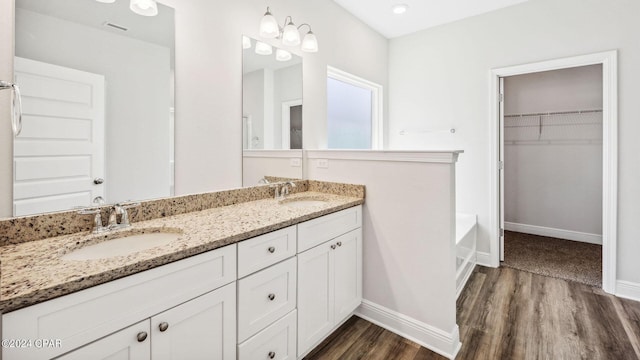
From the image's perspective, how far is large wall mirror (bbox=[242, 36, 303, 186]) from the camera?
2.06 meters

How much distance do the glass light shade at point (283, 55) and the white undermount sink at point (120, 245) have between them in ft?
4.99

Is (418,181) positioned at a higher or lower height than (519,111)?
lower

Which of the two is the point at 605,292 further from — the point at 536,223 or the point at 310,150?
the point at 310,150

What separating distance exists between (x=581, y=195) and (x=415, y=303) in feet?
11.0

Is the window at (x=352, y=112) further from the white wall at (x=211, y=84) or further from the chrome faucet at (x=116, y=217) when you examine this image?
the chrome faucet at (x=116, y=217)

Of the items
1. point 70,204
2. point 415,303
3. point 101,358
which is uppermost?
point 70,204

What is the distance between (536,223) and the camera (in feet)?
13.5

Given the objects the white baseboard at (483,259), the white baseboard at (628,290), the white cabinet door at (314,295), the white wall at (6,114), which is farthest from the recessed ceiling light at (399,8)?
the white baseboard at (628,290)

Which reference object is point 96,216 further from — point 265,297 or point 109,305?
point 265,297

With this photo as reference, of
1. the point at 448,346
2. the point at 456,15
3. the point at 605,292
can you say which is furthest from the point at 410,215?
the point at 456,15

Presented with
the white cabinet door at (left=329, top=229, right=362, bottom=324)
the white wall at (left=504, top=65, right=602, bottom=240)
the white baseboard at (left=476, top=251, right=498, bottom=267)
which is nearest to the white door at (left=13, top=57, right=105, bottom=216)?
the white cabinet door at (left=329, top=229, right=362, bottom=324)

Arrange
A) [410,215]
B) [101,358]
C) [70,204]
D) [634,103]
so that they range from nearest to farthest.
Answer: [101,358] < [70,204] < [410,215] < [634,103]

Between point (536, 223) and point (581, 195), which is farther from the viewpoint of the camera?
point (536, 223)

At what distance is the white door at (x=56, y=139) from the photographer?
119cm
